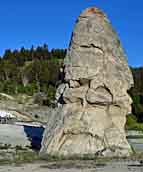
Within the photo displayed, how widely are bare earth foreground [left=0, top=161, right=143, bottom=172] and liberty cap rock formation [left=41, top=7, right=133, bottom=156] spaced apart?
12.2 ft

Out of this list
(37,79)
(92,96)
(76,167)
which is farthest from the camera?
(37,79)

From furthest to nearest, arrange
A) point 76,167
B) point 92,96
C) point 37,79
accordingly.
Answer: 1. point 37,79
2. point 92,96
3. point 76,167

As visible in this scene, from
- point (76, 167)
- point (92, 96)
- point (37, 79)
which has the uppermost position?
point (37, 79)

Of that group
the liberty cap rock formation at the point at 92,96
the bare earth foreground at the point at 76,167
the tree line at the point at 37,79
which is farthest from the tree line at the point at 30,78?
the bare earth foreground at the point at 76,167

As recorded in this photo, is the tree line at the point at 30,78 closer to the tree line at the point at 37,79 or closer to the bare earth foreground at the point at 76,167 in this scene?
the tree line at the point at 37,79

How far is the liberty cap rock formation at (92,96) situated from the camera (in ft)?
84.6

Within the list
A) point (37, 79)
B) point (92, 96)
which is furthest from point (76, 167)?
point (37, 79)

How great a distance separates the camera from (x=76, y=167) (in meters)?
20.0

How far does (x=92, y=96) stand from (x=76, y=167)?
664 cm

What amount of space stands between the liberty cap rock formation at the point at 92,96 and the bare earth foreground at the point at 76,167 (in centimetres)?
372

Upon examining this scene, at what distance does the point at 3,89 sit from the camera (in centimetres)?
9681

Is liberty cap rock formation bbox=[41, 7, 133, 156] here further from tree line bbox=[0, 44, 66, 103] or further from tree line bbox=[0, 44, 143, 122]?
tree line bbox=[0, 44, 66, 103]

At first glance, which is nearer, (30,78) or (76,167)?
(76,167)

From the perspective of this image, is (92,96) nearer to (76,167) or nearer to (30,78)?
(76,167)
